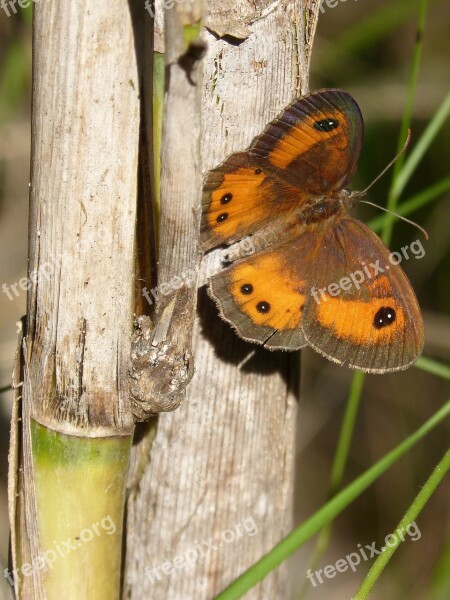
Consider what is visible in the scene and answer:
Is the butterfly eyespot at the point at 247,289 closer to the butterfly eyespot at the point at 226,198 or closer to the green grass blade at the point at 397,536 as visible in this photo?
the butterfly eyespot at the point at 226,198

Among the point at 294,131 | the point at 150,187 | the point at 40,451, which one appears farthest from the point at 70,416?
the point at 294,131

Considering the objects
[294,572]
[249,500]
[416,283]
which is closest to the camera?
[249,500]

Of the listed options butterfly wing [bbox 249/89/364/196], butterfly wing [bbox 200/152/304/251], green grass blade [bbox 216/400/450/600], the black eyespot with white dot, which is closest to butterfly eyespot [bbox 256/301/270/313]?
the black eyespot with white dot

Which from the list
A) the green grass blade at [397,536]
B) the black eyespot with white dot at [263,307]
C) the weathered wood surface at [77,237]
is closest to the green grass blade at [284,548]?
the green grass blade at [397,536]

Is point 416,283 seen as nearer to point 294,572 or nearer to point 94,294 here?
point 294,572

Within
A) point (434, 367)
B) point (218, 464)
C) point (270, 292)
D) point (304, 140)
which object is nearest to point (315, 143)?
point (304, 140)

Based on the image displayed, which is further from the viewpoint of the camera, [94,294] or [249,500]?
[249,500]

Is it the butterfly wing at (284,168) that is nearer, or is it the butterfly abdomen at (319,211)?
the butterfly wing at (284,168)

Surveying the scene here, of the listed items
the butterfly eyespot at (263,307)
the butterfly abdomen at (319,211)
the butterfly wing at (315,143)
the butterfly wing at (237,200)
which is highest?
the butterfly wing at (315,143)
